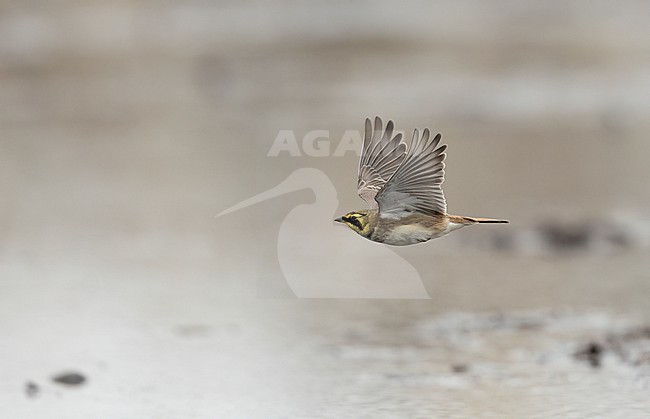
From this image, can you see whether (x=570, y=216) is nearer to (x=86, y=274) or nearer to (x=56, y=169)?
(x=86, y=274)

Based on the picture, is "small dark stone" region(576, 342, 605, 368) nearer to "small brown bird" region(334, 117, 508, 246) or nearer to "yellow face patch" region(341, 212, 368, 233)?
"small brown bird" region(334, 117, 508, 246)

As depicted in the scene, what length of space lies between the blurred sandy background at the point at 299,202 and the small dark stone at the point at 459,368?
0.09ft

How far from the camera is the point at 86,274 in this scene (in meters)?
6.82

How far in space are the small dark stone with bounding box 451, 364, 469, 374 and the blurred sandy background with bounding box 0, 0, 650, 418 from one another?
28 millimetres

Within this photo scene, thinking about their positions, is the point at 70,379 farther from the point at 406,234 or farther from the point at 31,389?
the point at 406,234

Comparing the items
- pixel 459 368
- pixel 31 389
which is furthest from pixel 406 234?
pixel 31 389

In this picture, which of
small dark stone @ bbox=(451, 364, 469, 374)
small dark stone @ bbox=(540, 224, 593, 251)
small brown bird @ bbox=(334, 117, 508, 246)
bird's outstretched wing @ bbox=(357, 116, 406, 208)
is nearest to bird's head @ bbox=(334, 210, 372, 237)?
small brown bird @ bbox=(334, 117, 508, 246)

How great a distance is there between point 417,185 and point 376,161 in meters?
0.35

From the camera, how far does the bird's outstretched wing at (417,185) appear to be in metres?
3.24

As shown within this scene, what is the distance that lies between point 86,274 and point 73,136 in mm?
5345

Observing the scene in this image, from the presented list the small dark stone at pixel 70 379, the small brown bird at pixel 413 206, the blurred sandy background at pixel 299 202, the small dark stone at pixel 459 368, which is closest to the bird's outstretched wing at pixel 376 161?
the small brown bird at pixel 413 206

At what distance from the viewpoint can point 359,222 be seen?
3252 mm

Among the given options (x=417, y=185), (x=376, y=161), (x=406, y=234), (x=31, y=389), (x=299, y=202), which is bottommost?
(x=406, y=234)

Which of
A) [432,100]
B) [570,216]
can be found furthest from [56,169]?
[570,216]
